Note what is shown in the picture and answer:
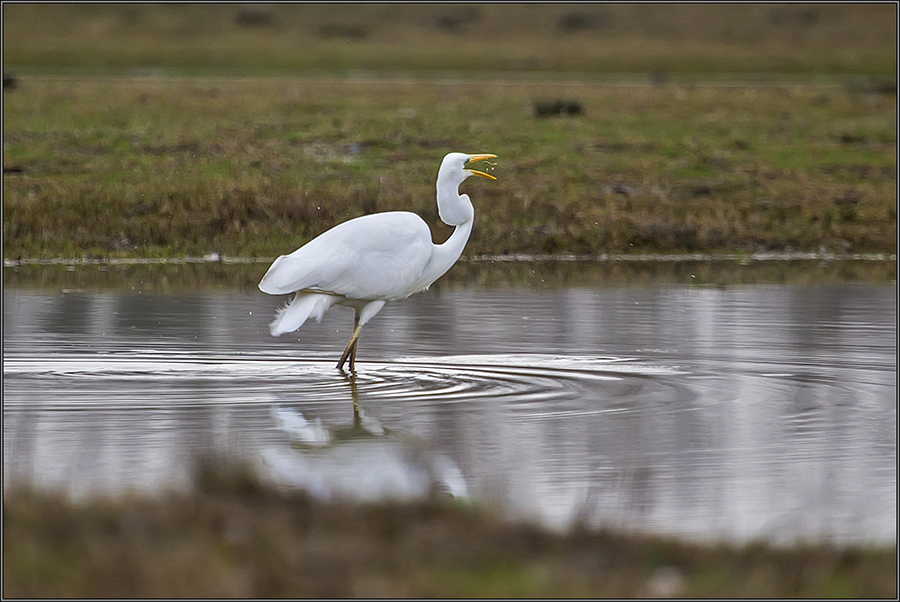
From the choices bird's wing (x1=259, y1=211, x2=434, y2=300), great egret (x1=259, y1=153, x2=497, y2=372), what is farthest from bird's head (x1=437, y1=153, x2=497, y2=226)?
bird's wing (x1=259, y1=211, x2=434, y2=300)

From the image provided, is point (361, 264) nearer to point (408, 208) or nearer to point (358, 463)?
point (358, 463)

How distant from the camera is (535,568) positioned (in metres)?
4.45

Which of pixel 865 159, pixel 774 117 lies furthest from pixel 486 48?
pixel 865 159

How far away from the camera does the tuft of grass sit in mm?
16969

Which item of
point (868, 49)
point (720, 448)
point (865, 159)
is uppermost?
point (868, 49)

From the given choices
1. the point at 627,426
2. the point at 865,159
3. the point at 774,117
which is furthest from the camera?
the point at 774,117

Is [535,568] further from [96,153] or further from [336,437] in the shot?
[96,153]

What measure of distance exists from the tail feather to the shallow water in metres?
0.35

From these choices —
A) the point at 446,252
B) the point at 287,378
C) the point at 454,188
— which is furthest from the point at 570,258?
the point at 287,378

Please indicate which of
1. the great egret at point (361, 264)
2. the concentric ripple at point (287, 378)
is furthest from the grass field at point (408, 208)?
the great egret at point (361, 264)

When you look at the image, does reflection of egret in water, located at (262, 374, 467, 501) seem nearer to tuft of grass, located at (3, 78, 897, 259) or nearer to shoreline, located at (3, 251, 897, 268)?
shoreline, located at (3, 251, 897, 268)

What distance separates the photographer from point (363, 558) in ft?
14.6

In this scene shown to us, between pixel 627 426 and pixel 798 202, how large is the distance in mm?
12319

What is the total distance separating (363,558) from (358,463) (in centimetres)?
221
